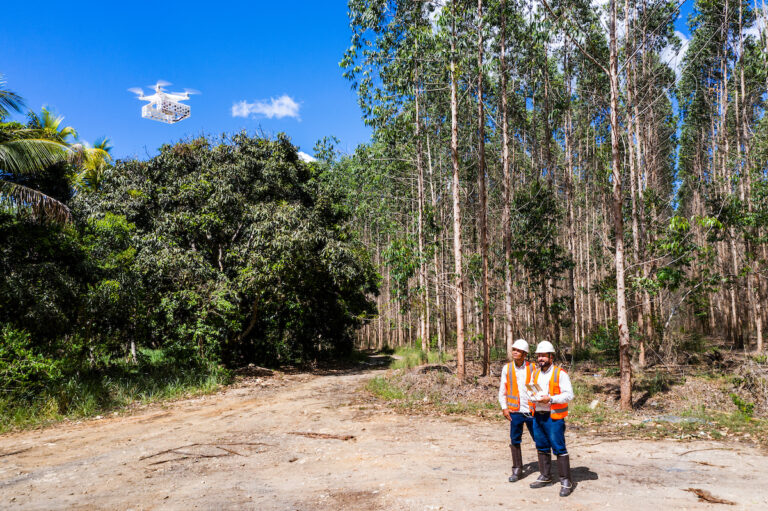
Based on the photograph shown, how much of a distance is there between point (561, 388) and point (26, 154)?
12106 mm

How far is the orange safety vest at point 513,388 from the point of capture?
4887mm

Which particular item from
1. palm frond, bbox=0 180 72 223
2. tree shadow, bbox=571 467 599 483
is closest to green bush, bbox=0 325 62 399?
palm frond, bbox=0 180 72 223

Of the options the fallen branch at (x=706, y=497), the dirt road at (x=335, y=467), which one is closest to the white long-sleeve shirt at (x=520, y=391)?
the dirt road at (x=335, y=467)

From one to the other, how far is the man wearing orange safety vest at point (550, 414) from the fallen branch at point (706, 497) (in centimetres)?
123

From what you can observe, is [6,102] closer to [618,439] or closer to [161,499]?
[161,499]

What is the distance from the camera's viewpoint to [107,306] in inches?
459

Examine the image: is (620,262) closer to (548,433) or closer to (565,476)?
(548,433)

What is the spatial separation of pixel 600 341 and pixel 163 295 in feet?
47.3

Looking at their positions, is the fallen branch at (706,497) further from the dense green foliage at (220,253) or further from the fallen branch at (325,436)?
the dense green foliage at (220,253)

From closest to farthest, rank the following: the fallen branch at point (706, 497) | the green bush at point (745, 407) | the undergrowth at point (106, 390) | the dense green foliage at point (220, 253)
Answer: the fallen branch at point (706, 497) < the green bush at point (745, 407) < the undergrowth at point (106, 390) < the dense green foliage at point (220, 253)

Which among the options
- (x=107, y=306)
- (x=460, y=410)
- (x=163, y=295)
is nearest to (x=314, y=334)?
(x=163, y=295)

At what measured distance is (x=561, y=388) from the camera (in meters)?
4.58

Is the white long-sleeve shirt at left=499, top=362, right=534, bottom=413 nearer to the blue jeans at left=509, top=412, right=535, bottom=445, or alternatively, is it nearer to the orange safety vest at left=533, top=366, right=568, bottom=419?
the blue jeans at left=509, top=412, right=535, bottom=445

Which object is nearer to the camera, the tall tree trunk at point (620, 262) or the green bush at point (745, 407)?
the green bush at point (745, 407)
